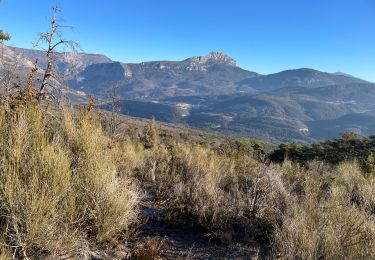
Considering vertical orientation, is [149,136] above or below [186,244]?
below

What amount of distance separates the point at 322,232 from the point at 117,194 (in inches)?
98.7

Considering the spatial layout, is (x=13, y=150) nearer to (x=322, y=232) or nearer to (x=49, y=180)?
(x=49, y=180)

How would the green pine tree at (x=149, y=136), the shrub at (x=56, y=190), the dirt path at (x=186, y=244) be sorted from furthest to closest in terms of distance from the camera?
the green pine tree at (x=149, y=136), the dirt path at (x=186, y=244), the shrub at (x=56, y=190)

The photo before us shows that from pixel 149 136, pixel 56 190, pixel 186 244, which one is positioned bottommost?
pixel 149 136

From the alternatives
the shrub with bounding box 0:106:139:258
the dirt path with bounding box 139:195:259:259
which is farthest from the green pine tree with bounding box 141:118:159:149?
the shrub with bounding box 0:106:139:258

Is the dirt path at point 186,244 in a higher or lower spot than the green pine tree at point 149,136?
higher

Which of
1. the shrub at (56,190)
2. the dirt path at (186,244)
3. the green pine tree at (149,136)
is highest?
the shrub at (56,190)

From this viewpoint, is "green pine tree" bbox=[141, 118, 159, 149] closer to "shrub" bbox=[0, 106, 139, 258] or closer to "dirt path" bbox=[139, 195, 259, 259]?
"dirt path" bbox=[139, 195, 259, 259]

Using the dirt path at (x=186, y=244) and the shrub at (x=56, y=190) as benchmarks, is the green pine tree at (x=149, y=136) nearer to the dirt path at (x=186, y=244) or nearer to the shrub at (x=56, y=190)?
the dirt path at (x=186, y=244)

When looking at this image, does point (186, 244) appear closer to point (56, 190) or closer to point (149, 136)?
point (56, 190)

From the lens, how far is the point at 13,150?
13.5 feet

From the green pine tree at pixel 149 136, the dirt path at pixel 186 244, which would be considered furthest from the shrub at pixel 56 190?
the green pine tree at pixel 149 136

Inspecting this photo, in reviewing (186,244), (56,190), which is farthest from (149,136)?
(56,190)

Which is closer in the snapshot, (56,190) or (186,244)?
(56,190)
